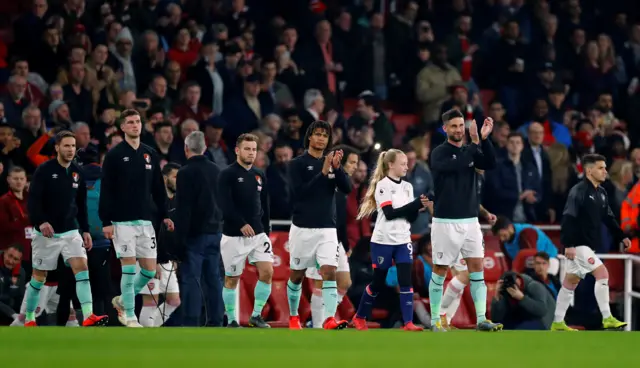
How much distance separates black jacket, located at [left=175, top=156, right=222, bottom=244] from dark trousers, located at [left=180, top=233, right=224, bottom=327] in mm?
140

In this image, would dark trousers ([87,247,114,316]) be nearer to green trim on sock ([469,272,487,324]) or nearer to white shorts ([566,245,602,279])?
green trim on sock ([469,272,487,324])

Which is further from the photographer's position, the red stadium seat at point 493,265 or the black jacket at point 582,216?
the red stadium seat at point 493,265

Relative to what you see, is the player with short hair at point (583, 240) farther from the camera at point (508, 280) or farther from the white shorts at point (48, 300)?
the white shorts at point (48, 300)

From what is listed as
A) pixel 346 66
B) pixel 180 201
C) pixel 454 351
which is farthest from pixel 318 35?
pixel 454 351

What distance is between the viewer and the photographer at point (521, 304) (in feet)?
57.3

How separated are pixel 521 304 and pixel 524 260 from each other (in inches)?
40.5

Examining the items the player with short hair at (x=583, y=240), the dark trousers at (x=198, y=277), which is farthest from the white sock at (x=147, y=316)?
the player with short hair at (x=583, y=240)

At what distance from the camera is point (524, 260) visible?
60.2 feet

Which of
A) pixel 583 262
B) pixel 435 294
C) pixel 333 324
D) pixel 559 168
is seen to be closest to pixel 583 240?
pixel 583 262

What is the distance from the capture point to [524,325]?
57.4 ft

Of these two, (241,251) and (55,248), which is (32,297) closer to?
(55,248)

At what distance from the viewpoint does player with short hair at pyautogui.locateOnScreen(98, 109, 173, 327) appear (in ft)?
50.3

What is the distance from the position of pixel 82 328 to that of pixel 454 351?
13.3 ft

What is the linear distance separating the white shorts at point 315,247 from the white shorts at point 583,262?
3050 millimetres
